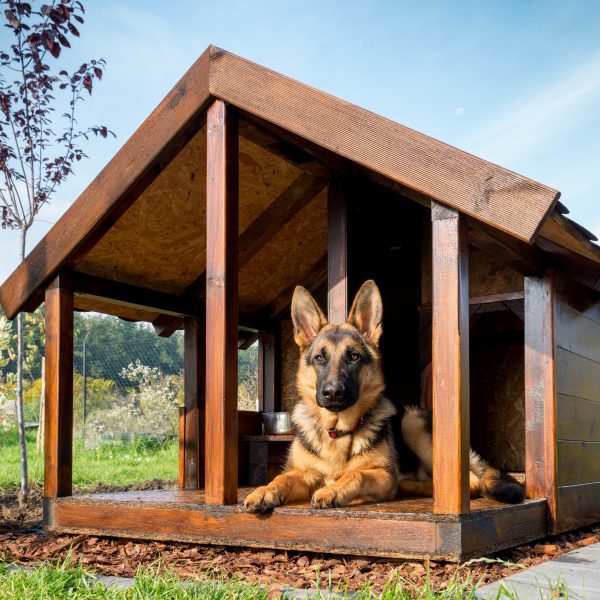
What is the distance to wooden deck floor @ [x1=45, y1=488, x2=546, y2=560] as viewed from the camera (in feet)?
13.6

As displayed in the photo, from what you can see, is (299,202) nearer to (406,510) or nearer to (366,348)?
(366,348)

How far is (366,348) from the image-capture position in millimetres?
5246

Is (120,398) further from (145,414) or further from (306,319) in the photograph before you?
Answer: (306,319)

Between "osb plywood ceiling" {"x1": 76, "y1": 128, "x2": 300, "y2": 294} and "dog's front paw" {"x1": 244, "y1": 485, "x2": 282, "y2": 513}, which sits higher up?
"osb plywood ceiling" {"x1": 76, "y1": 128, "x2": 300, "y2": 294}

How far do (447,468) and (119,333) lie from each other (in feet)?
99.3

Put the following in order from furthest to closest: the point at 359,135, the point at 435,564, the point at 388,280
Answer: the point at 388,280, the point at 359,135, the point at 435,564

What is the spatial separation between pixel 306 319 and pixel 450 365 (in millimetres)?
1529

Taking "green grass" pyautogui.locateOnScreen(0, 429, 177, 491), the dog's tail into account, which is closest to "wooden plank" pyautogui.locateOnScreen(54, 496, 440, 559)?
the dog's tail

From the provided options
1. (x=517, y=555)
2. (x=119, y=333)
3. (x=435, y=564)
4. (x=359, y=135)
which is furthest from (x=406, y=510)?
(x=119, y=333)

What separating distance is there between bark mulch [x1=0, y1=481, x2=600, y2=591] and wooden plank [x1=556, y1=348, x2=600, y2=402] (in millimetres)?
1101

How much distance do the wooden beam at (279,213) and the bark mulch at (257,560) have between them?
2773mm

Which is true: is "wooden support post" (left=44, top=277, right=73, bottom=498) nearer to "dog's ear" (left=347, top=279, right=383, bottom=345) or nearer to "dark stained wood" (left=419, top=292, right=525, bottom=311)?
"dog's ear" (left=347, top=279, right=383, bottom=345)

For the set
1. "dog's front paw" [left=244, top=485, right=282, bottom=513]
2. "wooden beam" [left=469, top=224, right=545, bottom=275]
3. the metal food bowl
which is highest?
"wooden beam" [left=469, top=224, right=545, bottom=275]

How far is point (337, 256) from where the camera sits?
609 cm
